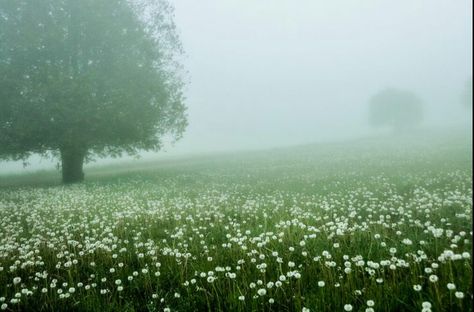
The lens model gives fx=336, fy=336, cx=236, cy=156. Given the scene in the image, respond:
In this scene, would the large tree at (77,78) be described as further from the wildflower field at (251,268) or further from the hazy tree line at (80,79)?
the wildflower field at (251,268)

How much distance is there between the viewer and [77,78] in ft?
68.7

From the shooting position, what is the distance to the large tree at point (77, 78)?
20.4 meters

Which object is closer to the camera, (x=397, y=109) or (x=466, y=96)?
(x=466, y=96)

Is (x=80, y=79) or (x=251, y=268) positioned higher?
(x=80, y=79)


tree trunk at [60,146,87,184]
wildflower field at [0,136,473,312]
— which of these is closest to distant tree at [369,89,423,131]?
tree trunk at [60,146,87,184]

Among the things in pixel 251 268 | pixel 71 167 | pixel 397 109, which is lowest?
pixel 251 268

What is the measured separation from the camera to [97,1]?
22000 millimetres

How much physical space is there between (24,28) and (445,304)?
2461cm

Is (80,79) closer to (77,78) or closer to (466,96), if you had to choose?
(77,78)

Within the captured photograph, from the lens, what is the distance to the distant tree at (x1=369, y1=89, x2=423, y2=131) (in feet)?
296

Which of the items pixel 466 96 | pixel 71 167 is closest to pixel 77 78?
pixel 71 167

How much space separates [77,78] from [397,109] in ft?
288

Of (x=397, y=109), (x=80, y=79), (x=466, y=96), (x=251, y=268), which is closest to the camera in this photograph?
(x=251, y=268)

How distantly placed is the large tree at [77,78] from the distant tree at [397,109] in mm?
81062
